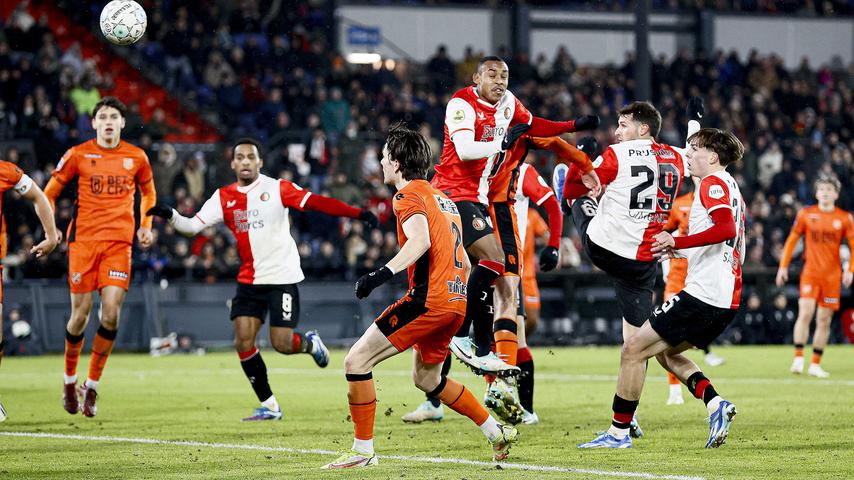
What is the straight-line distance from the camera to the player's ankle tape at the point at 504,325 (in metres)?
9.60

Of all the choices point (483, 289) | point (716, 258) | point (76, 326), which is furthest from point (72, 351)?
point (716, 258)

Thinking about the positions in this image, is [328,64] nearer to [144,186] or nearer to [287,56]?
[287,56]

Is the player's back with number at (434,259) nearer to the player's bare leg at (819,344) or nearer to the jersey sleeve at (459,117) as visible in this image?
the jersey sleeve at (459,117)

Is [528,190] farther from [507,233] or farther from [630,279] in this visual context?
[630,279]

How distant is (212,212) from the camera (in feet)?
36.2

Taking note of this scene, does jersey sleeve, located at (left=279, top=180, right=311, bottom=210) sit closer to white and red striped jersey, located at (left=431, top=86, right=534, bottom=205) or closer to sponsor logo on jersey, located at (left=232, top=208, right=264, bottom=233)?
sponsor logo on jersey, located at (left=232, top=208, right=264, bottom=233)

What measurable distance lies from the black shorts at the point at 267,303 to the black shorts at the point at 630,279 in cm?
286

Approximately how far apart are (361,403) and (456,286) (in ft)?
3.02

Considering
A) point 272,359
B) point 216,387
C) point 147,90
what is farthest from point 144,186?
point 147,90

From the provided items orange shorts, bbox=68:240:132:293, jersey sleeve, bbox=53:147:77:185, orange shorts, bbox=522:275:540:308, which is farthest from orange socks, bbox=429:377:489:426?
orange shorts, bbox=522:275:540:308

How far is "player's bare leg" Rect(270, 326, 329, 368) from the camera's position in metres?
10.9

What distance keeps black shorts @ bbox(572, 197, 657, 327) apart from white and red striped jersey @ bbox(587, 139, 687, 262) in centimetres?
5

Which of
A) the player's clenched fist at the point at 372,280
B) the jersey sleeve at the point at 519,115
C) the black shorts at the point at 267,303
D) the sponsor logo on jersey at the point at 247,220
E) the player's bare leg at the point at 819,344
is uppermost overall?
the jersey sleeve at the point at 519,115

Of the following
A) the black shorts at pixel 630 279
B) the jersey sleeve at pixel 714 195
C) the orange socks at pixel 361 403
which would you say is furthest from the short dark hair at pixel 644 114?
the orange socks at pixel 361 403
